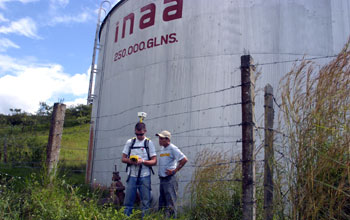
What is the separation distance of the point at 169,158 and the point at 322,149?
2489 mm

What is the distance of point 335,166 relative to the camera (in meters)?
2.54

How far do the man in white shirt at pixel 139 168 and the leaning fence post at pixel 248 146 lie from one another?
1761 millimetres

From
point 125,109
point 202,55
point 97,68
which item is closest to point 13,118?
point 97,68

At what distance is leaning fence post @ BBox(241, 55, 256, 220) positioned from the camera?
2.70 meters

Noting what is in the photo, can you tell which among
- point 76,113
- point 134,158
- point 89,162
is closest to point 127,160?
point 134,158

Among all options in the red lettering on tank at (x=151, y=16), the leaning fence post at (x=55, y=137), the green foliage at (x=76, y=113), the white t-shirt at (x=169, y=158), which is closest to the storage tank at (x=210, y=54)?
the red lettering on tank at (x=151, y=16)

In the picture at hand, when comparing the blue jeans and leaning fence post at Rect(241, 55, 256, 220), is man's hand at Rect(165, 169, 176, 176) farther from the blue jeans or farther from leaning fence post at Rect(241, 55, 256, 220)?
leaning fence post at Rect(241, 55, 256, 220)

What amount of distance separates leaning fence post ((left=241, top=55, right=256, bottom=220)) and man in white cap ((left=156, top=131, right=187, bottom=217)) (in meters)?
1.85

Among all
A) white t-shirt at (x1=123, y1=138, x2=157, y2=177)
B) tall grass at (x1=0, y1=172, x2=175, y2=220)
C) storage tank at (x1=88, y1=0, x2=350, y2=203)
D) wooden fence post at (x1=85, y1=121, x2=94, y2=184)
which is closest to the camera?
tall grass at (x1=0, y1=172, x2=175, y2=220)

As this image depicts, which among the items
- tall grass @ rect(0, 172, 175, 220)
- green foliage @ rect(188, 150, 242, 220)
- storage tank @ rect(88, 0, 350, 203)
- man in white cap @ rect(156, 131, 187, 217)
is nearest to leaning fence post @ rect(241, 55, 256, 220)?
green foliage @ rect(188, 150, 242, 220)

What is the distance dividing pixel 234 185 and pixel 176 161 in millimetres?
1087

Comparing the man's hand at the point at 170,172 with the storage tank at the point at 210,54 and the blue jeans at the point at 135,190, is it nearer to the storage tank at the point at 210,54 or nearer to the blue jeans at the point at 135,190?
the blue jeans at the point at 135,190

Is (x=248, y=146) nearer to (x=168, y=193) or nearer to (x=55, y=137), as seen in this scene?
(x=168, y=193)

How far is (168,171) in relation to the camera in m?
4.56
